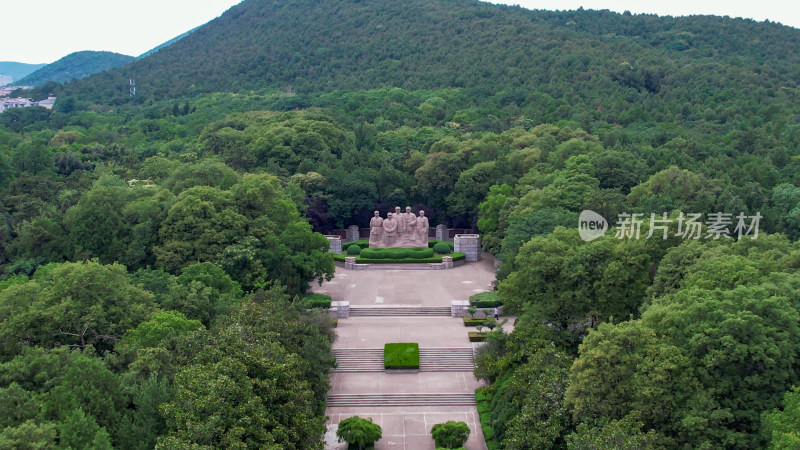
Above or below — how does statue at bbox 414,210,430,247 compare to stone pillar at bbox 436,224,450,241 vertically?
above

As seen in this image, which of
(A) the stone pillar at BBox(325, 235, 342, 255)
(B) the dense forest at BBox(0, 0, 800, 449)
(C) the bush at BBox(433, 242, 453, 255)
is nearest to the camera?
(B) the dense forest at BBox(0, 0, 800, 449)

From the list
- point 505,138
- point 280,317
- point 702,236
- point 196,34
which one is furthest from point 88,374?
point 196,34

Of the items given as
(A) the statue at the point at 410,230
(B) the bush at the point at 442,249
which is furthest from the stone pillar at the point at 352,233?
(B) the bush at the point at 442,249

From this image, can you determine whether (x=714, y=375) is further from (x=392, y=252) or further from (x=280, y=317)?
(x=392, y=252)

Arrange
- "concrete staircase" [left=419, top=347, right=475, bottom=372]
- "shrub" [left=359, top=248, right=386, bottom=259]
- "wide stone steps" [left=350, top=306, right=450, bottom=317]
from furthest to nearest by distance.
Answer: "shrub" [left=359, top=248, right=386, bottom=259] → "wide stone steps" [left=350, top=306, right=450, bottom=317] → "concrete staircase" [left=419, top=347, right=475, bottom=372]

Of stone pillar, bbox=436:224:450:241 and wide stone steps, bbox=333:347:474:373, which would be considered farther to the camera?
stone pillar, bbox=436:224:450:241

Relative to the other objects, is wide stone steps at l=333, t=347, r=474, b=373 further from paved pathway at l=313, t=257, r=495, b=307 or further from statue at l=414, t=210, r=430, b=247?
statue at l=414, t=210, r=430, b=247

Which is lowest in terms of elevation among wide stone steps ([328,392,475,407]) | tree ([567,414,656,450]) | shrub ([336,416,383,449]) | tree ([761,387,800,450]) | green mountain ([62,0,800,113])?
wide stone steps ([328,392,475,407])

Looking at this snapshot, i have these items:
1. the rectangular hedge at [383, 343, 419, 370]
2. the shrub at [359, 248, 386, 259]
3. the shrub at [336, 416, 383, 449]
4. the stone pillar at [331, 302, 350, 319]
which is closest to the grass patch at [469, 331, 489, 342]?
the rectangular hedge at [383, 343, 419, 370]
